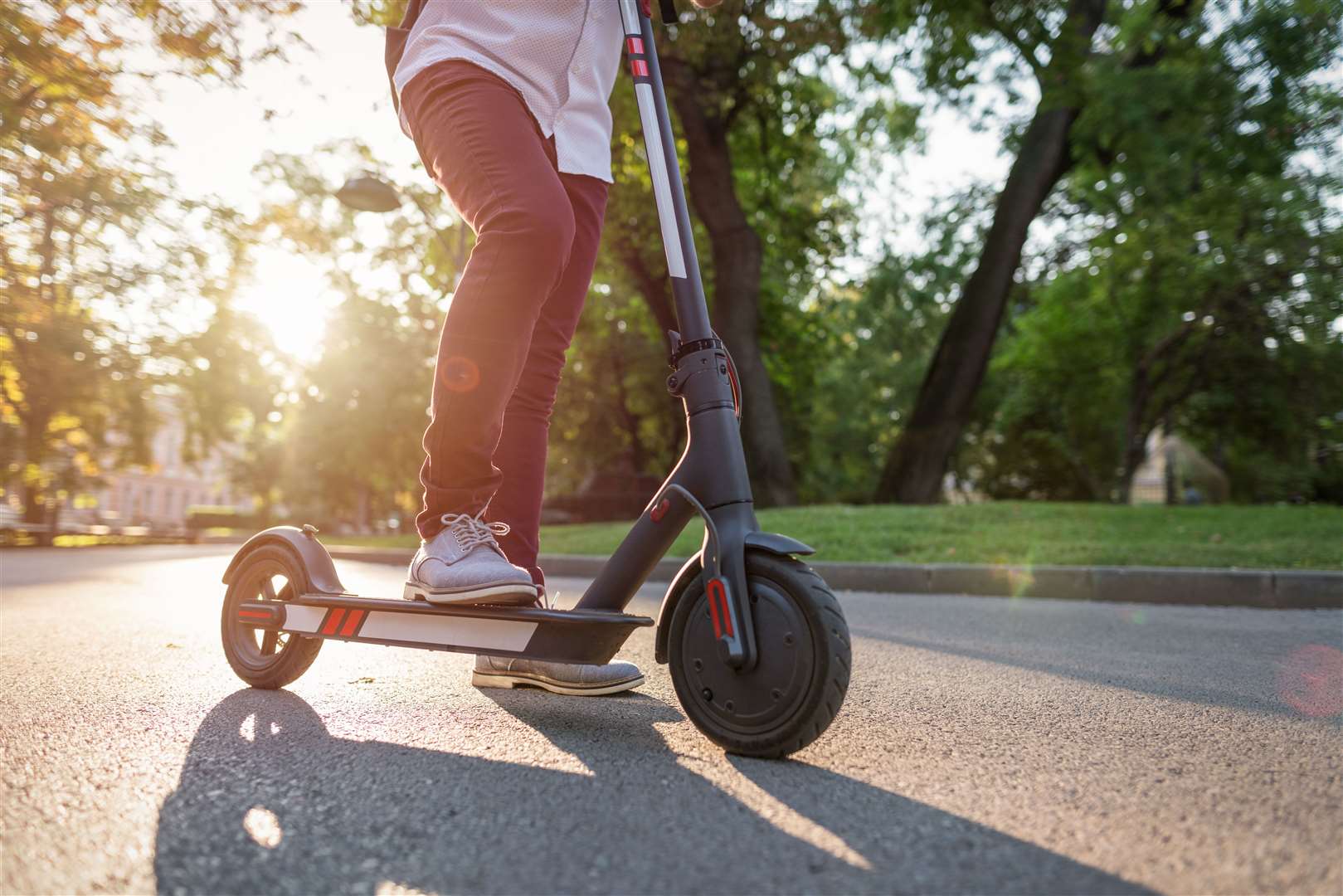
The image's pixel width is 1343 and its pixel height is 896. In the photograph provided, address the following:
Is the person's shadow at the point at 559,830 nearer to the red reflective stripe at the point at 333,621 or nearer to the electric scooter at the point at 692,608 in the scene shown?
the electric scooter at the point at 692,608

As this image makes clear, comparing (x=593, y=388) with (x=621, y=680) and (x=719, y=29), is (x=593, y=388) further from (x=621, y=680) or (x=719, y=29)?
(x=621, y=680)

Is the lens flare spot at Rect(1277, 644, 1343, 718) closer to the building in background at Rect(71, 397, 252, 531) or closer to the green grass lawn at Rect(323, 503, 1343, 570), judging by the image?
the green grass lawn at Rect(323, 503, 1343, 570)

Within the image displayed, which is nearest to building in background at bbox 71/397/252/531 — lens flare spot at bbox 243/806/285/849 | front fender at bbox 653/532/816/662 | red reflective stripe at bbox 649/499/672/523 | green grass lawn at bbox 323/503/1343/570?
green grass lawn at bbox 323/503/1343/570

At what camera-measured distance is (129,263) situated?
17219 mm

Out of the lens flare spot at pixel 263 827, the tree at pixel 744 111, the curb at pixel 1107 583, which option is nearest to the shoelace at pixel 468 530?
the lens flare spot at pixel 263 827

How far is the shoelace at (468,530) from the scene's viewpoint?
91.4 inches

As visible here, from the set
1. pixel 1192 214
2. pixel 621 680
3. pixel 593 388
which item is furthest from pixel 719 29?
pixel 593 388

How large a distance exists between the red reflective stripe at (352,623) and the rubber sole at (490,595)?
27cm

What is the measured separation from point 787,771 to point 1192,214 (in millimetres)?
18177

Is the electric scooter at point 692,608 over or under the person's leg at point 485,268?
under

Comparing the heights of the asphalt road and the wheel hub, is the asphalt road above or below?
below

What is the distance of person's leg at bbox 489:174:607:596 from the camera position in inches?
107

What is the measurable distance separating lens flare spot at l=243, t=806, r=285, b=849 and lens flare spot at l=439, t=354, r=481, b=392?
1018mm

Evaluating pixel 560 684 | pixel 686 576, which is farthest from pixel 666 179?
pixel 560 684
